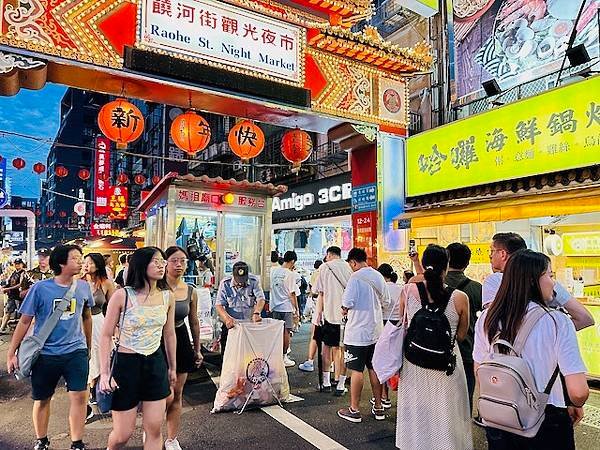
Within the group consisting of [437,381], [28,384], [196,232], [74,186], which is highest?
[74,186]

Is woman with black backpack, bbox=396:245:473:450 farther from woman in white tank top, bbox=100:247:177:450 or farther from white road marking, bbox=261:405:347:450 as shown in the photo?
woman in white tank top, bbox=100:247:177:450

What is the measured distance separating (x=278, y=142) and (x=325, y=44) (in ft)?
38.7

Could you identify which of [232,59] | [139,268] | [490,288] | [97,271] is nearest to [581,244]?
[490,288]

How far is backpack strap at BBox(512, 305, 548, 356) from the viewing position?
8.18 ft

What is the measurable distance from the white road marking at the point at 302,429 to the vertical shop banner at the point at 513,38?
9.02 metres

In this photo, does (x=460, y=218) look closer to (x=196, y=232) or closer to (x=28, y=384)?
(x=196, y=232)

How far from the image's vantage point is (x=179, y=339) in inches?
175

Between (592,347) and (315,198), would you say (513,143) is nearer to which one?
(592,347)

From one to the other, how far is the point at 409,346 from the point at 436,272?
623mm

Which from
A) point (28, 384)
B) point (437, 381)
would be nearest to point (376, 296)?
point (437, 381)

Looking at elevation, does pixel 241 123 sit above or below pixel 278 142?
below

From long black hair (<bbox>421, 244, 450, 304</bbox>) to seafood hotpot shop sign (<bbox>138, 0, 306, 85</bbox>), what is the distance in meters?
5.11

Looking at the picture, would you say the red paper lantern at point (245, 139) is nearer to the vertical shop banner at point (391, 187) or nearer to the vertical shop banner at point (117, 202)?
the vertical shop banner at point (391, 187)

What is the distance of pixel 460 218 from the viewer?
8.14 metres
